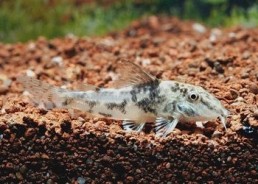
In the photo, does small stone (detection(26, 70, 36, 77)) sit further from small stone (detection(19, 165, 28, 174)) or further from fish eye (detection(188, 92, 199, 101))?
fish eye (detection(188, 92, 199, 101))

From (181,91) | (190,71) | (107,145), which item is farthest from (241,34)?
(107,145)

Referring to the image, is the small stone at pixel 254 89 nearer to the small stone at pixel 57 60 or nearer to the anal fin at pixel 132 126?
the anal fin at pixel 132 126

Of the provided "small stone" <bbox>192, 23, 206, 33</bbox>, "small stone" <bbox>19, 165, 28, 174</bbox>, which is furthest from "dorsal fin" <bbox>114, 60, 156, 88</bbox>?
"small stone" <bbox>192, 23, 206, 33</bbox>

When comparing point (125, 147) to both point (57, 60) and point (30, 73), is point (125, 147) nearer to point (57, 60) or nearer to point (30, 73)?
point (30, 73)

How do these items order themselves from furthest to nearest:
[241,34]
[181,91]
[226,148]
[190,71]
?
1. [241,34]
2. [190,71]
3. [181,91]
4. [226,148]

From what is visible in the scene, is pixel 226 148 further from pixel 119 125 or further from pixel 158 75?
pixel 158 75

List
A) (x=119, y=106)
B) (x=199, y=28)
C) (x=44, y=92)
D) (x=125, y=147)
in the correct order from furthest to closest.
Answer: (x=199, y=28) → (x=44, y=92) → (x=119, y=106) → (x=125, y=147)

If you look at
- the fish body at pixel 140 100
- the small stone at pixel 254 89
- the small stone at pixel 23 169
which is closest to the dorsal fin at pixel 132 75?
the fish body at pixel 140 100

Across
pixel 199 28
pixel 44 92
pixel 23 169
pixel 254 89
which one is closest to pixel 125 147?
pixel 23 169
